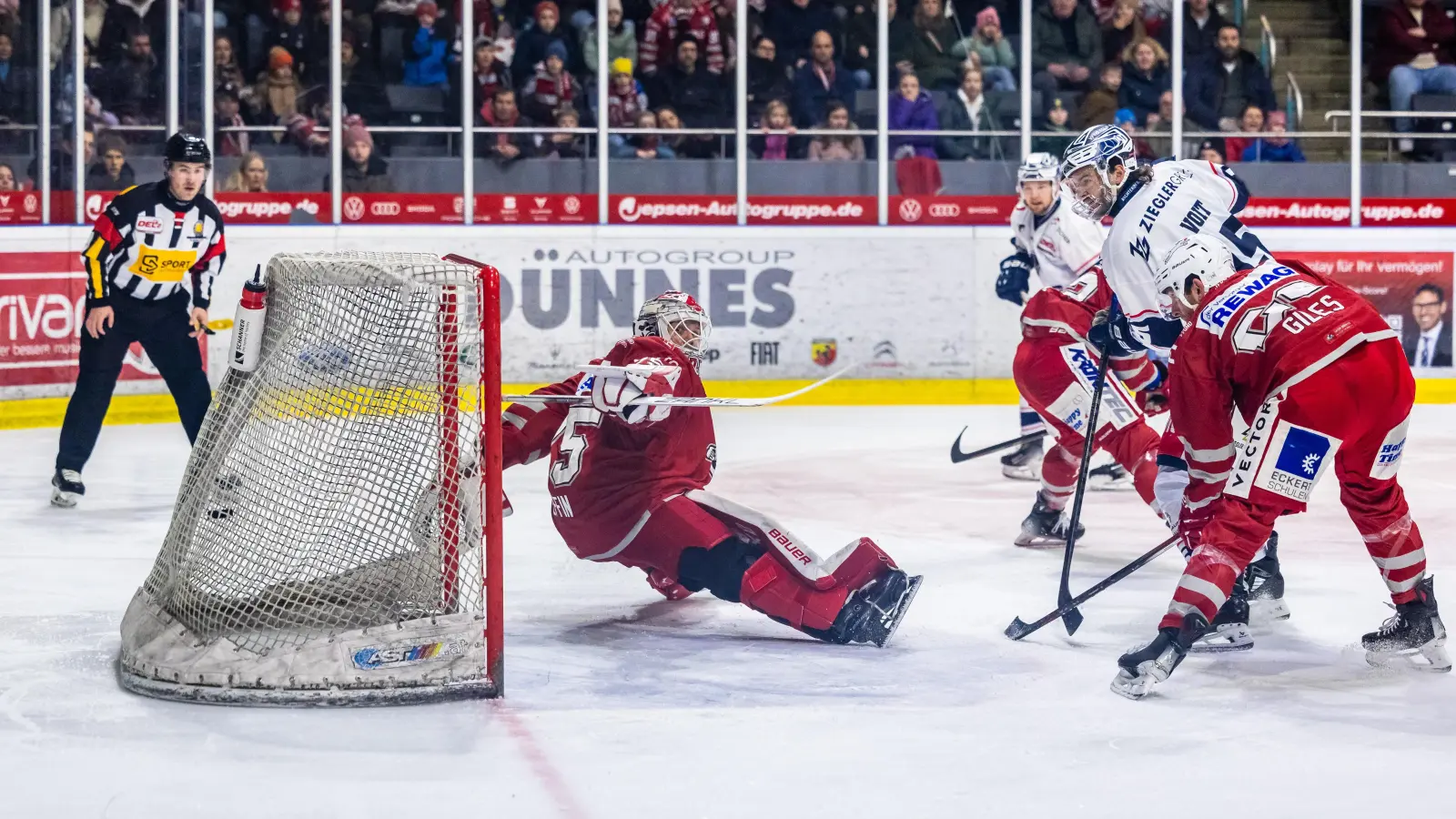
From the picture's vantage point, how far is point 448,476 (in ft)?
11.9

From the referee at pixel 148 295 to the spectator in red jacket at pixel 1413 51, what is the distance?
674 centimetres

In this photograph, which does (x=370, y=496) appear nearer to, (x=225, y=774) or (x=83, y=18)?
(x=225, y=774)

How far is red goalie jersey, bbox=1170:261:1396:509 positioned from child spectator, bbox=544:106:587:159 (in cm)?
619

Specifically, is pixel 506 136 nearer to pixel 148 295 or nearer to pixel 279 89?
pixel 279 89

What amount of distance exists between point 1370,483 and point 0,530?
388cm

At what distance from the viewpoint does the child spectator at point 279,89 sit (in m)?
9.36

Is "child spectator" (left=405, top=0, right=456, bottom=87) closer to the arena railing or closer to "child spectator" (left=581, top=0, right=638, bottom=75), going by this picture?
the arena railing

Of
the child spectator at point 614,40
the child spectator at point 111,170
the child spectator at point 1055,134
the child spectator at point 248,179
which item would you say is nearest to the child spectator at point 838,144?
the child spectator at point 1055,134

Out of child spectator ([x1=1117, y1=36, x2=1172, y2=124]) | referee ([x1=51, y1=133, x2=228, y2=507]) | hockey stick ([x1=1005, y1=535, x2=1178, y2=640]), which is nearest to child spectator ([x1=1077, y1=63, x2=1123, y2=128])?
child spectator ([x1=1117, y1=36, x2=1172, y2=124])

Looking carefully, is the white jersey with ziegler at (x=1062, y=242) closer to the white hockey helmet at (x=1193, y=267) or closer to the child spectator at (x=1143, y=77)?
the white hockey helmet at (x=1193, y=267)

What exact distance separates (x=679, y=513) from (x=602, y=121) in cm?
568

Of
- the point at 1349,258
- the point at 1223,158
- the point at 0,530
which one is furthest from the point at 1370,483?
the point at 1223,158

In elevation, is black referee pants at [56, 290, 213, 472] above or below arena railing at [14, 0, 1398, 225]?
below

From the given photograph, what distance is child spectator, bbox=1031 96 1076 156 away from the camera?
980cm
